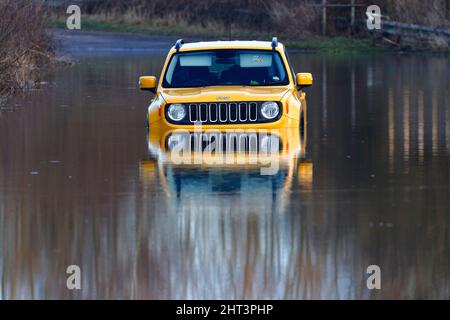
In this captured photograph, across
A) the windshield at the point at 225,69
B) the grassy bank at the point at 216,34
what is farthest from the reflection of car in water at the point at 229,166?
the grassy bank at the point at 216,34

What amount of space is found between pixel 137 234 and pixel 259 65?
331 inches

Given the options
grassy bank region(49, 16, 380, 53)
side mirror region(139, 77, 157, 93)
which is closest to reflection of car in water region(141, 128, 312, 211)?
side mirror region(139, 77, 157, 93)

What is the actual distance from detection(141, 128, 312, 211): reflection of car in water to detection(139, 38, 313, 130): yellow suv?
0.64ft

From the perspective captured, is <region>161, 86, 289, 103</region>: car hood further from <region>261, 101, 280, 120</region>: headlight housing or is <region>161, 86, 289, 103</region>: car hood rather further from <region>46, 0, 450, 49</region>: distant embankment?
<region>46, 0, 450, 49</region>: distant embankment

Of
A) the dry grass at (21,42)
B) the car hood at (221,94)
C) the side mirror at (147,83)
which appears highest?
the dry grass at (21,42)

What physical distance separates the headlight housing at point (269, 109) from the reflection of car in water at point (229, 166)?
0.23m

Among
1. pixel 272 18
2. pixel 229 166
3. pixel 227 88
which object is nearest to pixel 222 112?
pixel 227 88

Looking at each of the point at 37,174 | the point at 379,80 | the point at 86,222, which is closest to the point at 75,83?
the point at 379,80

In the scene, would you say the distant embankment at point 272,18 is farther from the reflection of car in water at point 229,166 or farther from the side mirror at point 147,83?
the reflection of car in water at point 229,166

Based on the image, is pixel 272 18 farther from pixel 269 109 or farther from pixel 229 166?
pixel 229 166

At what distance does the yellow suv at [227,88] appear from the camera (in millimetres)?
17906

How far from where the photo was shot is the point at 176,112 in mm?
18000

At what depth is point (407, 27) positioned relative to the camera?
4603cm
